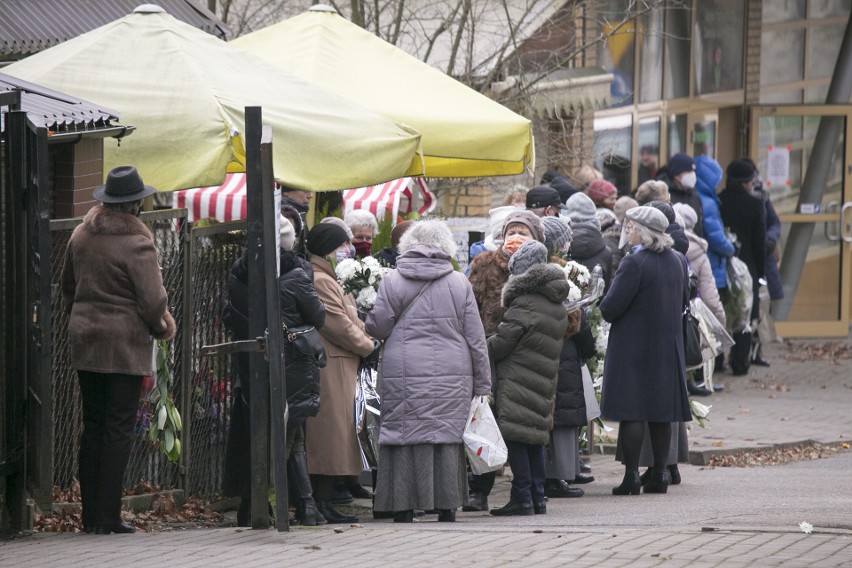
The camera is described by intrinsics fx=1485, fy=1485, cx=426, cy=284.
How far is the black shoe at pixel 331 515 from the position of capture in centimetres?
816

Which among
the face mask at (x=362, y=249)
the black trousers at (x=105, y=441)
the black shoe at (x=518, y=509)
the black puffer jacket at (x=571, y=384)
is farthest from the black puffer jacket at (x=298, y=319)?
the face mask at (x=362, y=249)

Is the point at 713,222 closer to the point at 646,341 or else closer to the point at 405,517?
the point at 646,341

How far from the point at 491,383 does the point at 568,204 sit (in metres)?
2.63

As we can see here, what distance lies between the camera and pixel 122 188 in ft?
22.5

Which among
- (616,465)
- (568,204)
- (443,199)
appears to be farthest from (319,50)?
(443,199)

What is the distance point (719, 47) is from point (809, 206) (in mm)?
2340

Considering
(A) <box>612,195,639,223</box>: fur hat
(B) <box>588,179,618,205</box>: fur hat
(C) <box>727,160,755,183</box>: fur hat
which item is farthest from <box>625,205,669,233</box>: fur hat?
(C) <box>727,160,755,183</box>: fur hat

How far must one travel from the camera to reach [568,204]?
1063 cm

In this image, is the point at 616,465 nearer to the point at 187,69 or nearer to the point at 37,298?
the point at 187,69

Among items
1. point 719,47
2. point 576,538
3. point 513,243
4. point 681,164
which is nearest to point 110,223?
point 576,538

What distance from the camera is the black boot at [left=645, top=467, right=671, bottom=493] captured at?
9.32 metres

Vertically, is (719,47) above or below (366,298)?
above

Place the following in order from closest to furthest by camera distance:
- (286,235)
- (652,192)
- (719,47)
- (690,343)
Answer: (286,235)
(690,343)
(652,192)
(719,47)

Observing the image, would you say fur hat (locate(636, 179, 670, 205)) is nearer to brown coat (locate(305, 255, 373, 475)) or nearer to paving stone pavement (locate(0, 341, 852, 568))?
paving stone pavement (locate(0, 341, 852, 568))
